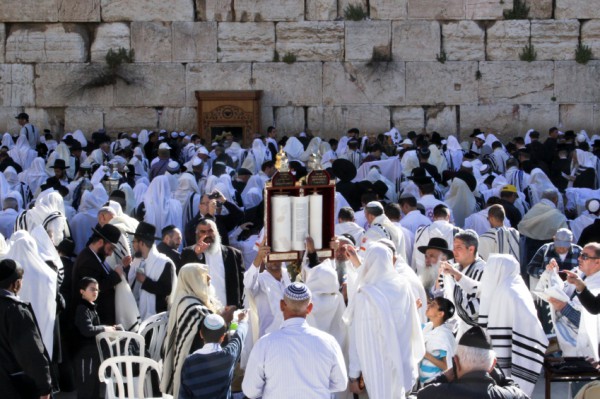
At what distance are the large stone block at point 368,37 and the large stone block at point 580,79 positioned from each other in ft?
10.0

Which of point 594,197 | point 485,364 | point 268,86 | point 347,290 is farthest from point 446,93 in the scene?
point 485,364

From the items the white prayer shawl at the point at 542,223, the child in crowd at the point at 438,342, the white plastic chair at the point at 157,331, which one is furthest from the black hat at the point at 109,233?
the white prayer shawl at the point at 542,223

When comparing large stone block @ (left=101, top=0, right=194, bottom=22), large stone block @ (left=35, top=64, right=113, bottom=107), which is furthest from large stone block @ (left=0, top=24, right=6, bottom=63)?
large stone block @ (left=101, top=0, right=194, bottom=22)

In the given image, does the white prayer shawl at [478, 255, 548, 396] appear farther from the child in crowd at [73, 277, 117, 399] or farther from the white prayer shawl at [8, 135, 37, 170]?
the white prayer shawl at [8, 135, 37, 170]

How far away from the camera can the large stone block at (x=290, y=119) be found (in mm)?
19578

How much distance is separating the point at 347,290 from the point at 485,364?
291 cm

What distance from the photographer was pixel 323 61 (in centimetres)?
1948

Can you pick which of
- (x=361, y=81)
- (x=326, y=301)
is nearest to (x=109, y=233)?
(x=326, y=301)

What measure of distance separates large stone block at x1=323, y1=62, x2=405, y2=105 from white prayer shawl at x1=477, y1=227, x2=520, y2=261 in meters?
9.54

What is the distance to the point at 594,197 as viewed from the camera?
12.7 m

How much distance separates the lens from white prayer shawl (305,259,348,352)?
7.51 meters

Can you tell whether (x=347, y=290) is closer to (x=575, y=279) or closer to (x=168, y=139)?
(x=575, y=279)

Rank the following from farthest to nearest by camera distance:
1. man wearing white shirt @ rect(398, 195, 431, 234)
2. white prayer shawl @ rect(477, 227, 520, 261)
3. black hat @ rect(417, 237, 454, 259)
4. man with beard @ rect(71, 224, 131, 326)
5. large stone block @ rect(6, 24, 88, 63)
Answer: large stone block @ rect(6, 24, 88, 63), man wearing white shirt @ rect(398, 195, 431, 234), white prayer shawl @ rect(477, 227, 520, 261), black hat @ rect(417, 237, 454, 259), man with beard @ rect(71, 224, 131, 326)

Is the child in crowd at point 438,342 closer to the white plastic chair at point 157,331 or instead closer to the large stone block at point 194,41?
the white plastic chair at point 157,331
